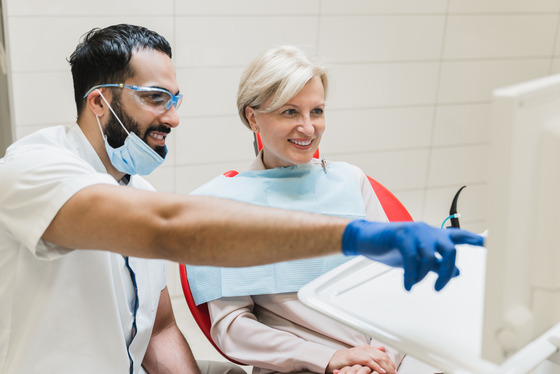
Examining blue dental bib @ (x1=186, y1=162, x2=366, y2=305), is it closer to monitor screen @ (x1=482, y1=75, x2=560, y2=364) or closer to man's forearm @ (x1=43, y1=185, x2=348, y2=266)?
man's forearm @ (x1=43, y1=185, x2=348, y2=266)

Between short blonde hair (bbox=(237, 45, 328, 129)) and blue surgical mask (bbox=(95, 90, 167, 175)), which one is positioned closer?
blue surgical mask (bbox=(95, 90, 167, 175))

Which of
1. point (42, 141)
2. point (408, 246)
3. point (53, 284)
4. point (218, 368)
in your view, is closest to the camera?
point (408, 246)

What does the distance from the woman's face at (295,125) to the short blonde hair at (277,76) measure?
0.03 meters

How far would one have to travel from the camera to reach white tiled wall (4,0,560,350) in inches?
121

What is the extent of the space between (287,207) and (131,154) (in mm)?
507

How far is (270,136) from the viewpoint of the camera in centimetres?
210

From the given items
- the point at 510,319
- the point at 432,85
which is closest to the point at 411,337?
the point at 510,319

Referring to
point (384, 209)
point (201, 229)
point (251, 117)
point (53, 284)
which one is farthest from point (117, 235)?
point (384, 209)

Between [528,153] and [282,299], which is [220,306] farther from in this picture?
[528,153]

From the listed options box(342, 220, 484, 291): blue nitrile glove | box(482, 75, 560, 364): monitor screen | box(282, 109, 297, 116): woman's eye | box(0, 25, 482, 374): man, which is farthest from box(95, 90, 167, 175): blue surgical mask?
box(482, 75, 560, 364): monitor screen

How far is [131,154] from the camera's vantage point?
6.03 ft

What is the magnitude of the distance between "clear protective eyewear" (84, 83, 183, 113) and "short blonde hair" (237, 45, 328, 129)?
287mm

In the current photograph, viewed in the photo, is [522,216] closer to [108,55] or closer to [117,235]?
[117,235]

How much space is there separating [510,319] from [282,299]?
984 millimetres
